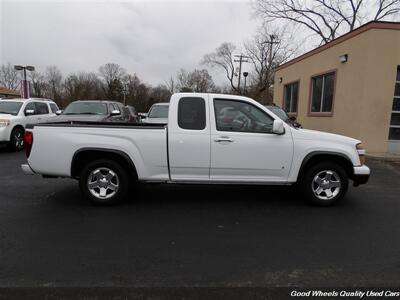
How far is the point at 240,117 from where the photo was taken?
16.0 ft

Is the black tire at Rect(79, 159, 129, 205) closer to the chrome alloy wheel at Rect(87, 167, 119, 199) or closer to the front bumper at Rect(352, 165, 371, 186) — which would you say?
the chrome alloy wheel at Rect(87, 167, 119, 199)

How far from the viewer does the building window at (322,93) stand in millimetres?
12828

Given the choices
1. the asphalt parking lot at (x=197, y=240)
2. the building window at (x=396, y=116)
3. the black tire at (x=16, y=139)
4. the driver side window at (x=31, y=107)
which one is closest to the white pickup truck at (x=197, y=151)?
the asphalt parking lot at (x=197, y=240)

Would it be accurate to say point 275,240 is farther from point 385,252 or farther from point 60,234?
point 60,234

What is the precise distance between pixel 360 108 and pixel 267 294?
9.94 meters

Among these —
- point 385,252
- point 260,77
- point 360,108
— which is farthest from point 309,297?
point 260,77

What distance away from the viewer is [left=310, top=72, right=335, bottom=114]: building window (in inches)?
505

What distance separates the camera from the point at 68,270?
3025 millimetres

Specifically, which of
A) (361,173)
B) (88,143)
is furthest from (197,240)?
(361,173)

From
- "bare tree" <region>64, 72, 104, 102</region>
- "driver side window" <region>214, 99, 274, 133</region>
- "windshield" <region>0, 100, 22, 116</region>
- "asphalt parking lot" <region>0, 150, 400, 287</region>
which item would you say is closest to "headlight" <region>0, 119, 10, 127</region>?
"windshield" <region>0, 100, 22, 116</region>

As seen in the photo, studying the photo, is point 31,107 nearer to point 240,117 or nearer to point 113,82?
point 240,117

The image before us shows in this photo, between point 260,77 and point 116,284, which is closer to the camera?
point 116,284

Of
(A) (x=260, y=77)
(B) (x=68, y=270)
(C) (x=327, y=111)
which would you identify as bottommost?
(B) (x=68, y=270)

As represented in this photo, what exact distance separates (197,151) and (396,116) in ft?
31.9
